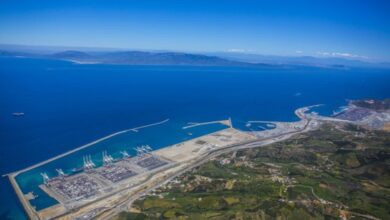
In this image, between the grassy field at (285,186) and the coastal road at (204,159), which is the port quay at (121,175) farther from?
the grassy field at (285,186)

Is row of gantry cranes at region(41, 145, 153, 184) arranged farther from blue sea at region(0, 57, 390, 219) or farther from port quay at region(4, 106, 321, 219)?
blue sea at region(0, 57, 390, 219)

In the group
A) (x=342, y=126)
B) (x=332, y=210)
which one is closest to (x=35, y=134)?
(x=332, y=210)

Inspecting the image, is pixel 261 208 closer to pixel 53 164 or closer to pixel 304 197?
pixel 304 197

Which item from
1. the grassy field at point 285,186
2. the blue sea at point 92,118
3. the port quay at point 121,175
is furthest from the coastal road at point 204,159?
the blue sea at point 92,118

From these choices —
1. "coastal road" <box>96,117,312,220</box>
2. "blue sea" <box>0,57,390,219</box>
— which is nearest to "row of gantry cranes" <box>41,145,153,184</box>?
"blue sea" <box>0,57,390,219</box>

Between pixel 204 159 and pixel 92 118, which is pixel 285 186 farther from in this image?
pixel 92 118

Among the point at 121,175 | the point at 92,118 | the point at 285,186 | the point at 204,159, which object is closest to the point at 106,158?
the point at 121,175
